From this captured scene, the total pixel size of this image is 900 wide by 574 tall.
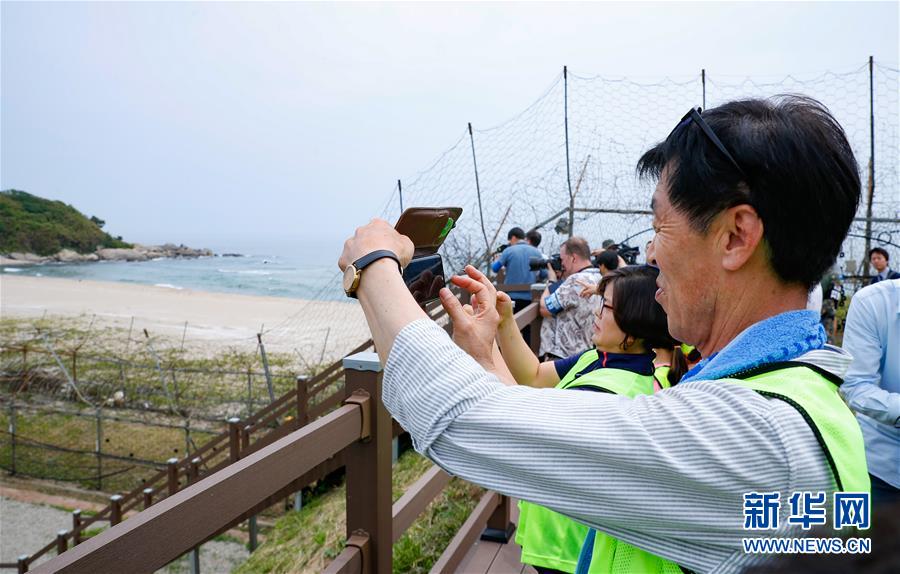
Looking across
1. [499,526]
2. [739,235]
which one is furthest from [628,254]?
[739,235]

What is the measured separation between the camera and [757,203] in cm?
81

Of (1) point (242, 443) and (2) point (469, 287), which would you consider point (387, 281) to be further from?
(1) point (242, 443)

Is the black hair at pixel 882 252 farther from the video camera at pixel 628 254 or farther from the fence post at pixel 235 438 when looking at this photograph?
the fence post at pixel 235 438

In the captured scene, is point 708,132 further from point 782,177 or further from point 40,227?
point 40,227

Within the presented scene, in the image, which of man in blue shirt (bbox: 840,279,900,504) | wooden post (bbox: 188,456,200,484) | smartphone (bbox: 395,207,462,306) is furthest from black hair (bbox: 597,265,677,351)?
wooden post (bbox: 188,456,200,484)

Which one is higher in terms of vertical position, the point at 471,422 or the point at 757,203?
the point at 757,203

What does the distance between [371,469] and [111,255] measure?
75.2m

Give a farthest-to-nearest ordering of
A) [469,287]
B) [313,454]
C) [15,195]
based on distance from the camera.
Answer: [15,195]
[313,454]
[469,287]

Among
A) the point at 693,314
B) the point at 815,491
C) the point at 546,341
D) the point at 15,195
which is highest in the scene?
the point at 15,195

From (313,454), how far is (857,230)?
21.1 feet

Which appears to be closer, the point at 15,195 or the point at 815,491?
the point at 815,491

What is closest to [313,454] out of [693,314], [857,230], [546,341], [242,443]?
[693,314]

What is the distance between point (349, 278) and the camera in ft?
2.70

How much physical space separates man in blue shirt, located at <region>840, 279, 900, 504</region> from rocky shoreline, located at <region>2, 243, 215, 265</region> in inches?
2750
